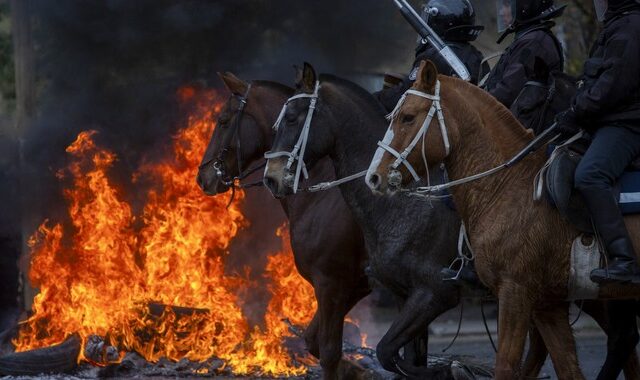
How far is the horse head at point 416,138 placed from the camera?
6621mm

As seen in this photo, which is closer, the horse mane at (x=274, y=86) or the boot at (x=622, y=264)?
the boot at (x=622, y=264)

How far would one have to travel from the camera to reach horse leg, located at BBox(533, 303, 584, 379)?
6.73 metres

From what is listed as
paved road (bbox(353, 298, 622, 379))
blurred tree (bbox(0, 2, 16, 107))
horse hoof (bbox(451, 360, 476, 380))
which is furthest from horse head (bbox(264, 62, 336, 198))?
blurred tree (bbox(0, 2, 16, 107))

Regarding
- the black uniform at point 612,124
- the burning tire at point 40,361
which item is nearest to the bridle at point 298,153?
the black uniform at point 612,124

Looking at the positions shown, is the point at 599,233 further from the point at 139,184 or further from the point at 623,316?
the point at 139,184

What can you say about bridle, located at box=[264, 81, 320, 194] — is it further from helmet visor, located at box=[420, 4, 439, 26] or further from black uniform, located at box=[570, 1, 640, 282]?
black uniform, located at box=[570, 1, 640, 282]

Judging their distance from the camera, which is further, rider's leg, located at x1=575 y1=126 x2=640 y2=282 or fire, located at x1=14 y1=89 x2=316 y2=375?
fire, located at x1=14 y1=89 x2=316 y2=375

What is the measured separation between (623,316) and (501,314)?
Result: 6.47 ft

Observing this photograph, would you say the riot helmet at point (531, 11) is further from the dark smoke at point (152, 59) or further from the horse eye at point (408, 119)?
the dark smoke at point (152, 59)

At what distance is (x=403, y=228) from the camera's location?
801 cm

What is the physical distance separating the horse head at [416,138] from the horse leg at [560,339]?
117 cm

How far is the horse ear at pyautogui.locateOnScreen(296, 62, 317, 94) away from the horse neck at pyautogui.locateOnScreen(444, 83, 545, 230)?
1.74m

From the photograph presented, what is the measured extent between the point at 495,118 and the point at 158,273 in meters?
5.52

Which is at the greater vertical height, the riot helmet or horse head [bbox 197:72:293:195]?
the riot helmet
